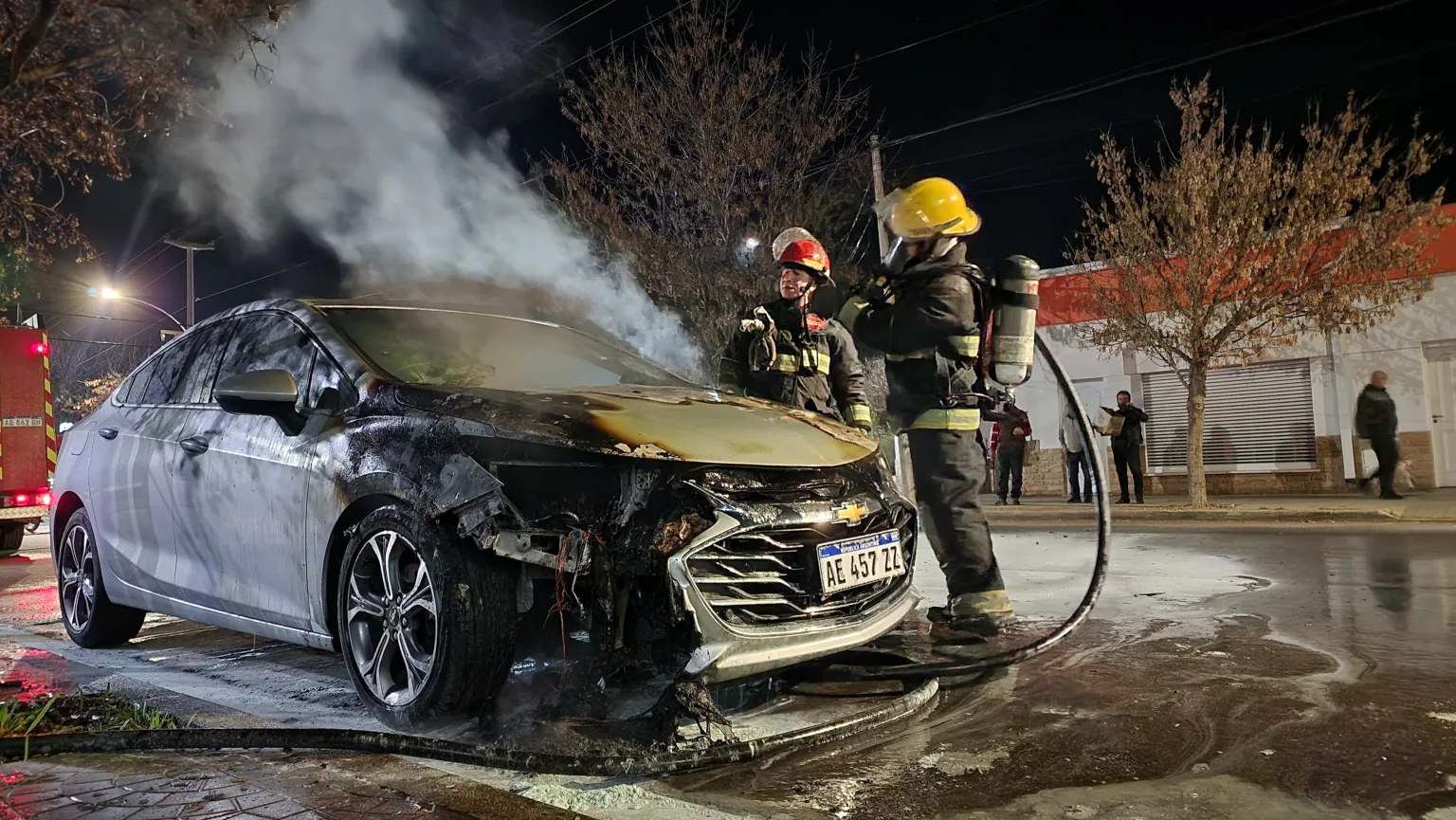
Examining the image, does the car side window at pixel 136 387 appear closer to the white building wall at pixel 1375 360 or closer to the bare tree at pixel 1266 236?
the white building wall at pixel 1375 360

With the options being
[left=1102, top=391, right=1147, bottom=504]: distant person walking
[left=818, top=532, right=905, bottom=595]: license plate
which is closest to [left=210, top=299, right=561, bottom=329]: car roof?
[left=818, top=532, right=905, bottom=595]: license plate

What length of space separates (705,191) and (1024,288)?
1253cm

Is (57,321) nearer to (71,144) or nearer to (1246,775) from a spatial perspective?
(71,144)

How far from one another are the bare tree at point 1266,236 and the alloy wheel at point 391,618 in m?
12.8

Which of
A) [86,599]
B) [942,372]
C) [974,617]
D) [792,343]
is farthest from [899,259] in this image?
[86,599]

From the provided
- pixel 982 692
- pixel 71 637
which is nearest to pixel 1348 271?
pixel 982 692

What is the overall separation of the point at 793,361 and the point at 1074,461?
11.2 m

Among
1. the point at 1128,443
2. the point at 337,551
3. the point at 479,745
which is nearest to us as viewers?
the point at 479,745

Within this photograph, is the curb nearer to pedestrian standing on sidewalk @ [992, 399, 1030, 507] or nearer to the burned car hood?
pedestrian standing on sidewalk @ [992, 399, 1030, 507]

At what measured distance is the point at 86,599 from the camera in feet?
16.7

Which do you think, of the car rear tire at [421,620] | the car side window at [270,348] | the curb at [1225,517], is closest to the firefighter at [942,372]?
the car rear tire at [421,620]

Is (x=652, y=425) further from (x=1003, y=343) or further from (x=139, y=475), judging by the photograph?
(x=139, y=475)

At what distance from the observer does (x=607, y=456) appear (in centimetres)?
302

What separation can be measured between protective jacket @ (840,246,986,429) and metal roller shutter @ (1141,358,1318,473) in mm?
13428
